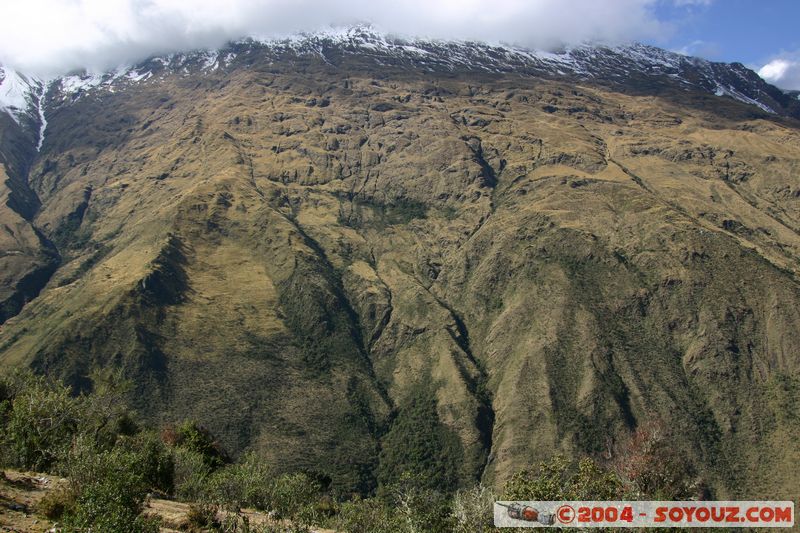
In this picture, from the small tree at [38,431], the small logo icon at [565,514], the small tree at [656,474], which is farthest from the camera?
the small tree at [38,431]

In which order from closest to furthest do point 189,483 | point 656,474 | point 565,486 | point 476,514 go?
point 476,514, point 565,486, point 656,474, point 189,483

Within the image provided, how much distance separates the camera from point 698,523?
43.5 metres

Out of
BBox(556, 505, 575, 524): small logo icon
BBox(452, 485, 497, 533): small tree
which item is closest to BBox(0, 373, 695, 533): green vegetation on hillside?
BBox(452, 485, 497, 533): small tree

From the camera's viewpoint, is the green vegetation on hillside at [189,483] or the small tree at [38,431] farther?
the small tree at [38,431]

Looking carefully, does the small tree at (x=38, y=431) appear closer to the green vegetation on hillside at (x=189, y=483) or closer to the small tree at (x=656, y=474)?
the green vegetation on hillside at (x=189, y=483)

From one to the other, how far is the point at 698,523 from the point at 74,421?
69418mm

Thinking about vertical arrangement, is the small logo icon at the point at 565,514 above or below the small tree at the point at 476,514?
above

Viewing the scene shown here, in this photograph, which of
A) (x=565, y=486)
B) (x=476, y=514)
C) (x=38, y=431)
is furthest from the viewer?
(x=38, y=431)

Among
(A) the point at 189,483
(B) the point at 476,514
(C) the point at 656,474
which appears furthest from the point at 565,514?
(A) the point at 189,483

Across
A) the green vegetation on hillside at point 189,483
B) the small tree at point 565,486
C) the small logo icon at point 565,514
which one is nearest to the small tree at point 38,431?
the green vegetation on hillside at point 189,483

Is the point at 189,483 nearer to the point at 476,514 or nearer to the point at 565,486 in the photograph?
the point at 476,514

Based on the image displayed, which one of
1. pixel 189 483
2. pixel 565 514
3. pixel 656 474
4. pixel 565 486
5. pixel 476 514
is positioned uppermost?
pixel 656 474

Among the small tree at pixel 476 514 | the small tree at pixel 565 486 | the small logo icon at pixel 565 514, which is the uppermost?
the small tree at pixel 565 486

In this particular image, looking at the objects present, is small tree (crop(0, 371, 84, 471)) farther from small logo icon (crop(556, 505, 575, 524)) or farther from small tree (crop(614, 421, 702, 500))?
small tree (crop(614, 421, 702, 500))
